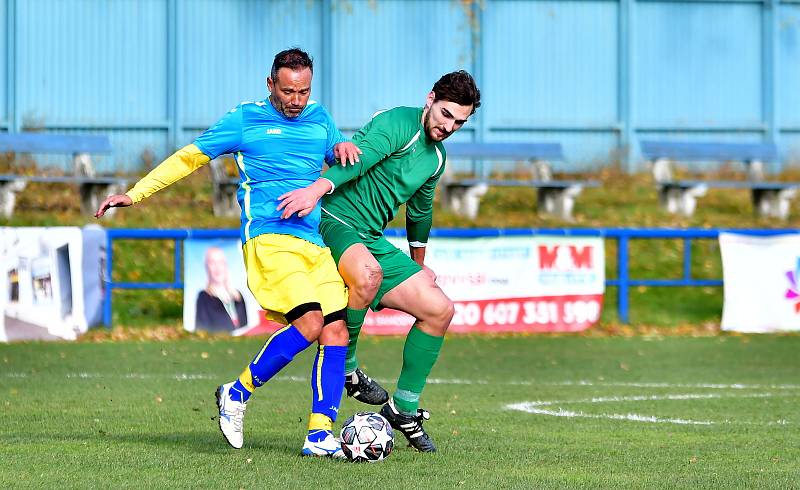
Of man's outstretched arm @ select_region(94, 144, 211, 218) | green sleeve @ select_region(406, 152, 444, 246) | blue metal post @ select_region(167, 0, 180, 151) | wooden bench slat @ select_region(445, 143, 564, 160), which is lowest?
green sleeve @ select_region(406, 152, 444, 246)

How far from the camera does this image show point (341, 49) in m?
21.9

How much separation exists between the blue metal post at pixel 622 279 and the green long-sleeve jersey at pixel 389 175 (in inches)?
339

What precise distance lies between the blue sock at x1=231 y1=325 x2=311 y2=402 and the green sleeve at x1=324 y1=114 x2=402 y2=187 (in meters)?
0.73

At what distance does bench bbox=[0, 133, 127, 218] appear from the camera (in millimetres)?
17438

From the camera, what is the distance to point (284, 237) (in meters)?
6.81

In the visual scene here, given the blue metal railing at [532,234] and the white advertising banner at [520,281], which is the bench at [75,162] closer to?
the blue metal railing at [532,234]

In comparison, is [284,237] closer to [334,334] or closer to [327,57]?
[334,334]

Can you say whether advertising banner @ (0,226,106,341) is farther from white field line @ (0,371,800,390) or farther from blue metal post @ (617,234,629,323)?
blue metal post @ (617,234,629,323)

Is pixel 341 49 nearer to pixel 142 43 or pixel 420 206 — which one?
pixel 142 43

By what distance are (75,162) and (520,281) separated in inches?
250

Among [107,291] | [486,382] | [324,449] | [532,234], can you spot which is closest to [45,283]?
[107,291]

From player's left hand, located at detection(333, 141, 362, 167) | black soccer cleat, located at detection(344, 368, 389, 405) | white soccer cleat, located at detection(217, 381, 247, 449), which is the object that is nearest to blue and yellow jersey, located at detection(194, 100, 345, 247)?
player's left hand, located at detection(333, 141, 362, 167)

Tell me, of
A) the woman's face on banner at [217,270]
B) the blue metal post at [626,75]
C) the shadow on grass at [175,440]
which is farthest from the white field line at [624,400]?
the blue metal post at [626,75]

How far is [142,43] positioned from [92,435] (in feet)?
47.4
